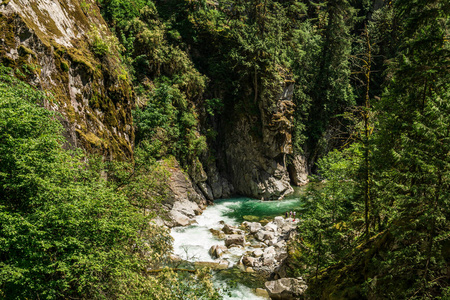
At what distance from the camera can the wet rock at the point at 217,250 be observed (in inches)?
556

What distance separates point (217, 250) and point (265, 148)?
14.0m

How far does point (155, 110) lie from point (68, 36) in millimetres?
8799

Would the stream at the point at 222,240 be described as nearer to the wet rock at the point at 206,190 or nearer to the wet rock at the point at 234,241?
the wet rock at the point at 234,241

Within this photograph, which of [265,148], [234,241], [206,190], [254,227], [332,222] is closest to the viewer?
[332,222]

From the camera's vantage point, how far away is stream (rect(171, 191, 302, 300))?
11781mm

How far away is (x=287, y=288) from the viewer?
34.8ft

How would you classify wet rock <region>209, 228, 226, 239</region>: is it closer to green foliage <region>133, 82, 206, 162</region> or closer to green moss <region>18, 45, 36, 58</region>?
green foliage <region>133, 82, 206, 162</region>

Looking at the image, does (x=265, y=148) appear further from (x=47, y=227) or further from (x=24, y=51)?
(x=47, y=227)

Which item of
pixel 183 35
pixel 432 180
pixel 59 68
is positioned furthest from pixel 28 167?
pixel 183 35

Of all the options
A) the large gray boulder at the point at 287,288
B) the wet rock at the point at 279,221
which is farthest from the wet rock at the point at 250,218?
the large gray boulder at the point at 287,288

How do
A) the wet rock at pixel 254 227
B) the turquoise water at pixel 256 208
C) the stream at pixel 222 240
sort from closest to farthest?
the stream at pixel 222 240, the wet rock at pixel 254 227, the turquoise water at pixel 256 208

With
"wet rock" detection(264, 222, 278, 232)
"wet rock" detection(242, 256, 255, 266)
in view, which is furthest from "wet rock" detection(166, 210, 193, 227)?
"wet rock" detection(242, 256, 255, 266)

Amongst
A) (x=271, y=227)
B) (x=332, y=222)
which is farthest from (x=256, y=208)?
(x=332, y=222)

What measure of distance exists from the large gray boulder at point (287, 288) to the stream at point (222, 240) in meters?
0.70
